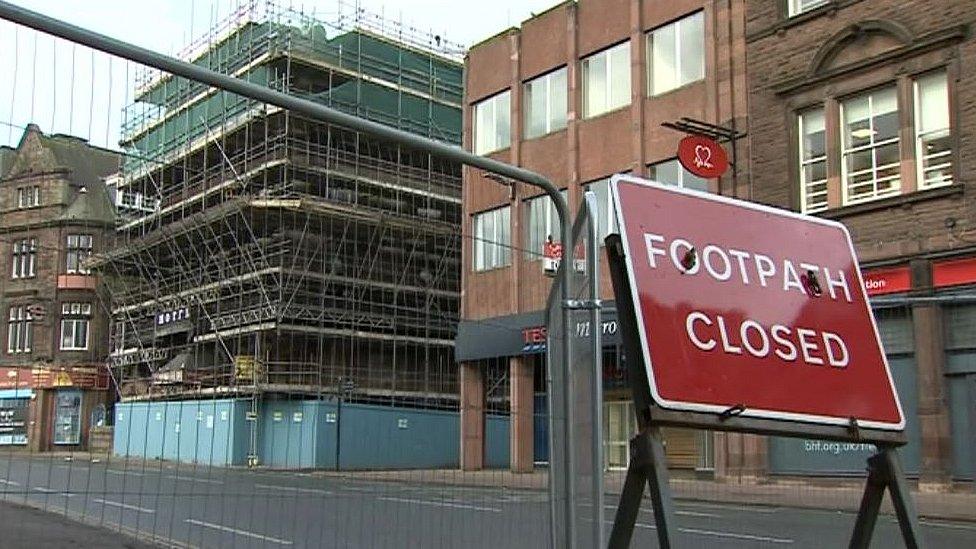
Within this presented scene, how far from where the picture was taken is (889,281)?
21.3 meters

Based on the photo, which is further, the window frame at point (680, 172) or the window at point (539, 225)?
the window frame at point (680, 172)

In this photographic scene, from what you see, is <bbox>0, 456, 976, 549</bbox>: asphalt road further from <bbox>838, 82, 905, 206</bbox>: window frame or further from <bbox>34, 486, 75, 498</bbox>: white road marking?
<bbox>838, 82, 905, 206</bbox>: window frame

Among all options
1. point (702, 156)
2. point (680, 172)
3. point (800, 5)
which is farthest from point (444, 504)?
point (680, 172)

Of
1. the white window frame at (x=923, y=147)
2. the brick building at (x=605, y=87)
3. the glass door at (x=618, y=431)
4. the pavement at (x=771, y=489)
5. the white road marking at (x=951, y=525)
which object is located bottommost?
the white road marking at (x=951, y=525)

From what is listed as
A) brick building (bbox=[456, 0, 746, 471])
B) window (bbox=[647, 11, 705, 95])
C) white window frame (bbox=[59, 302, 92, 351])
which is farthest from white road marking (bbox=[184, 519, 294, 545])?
window (bbox=[647, 11, 705, 95])

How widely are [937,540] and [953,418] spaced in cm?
727

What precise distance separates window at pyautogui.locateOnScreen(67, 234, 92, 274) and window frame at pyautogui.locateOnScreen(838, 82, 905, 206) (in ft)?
64.1

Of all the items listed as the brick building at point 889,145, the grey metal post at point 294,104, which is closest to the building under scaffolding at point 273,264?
the grey metal post at point 294,104

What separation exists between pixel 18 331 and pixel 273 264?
4.56ft

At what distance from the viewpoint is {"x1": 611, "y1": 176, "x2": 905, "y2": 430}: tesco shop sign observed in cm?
394

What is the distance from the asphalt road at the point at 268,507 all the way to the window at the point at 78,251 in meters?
0.92

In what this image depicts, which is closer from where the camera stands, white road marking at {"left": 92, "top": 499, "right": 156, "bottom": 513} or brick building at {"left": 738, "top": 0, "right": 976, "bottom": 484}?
white road marking at {"left": 92, "top": 499, "right": 156, "bottom": 513}

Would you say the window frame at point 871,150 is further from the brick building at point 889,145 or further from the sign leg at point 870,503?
the sign leg at point 870,503

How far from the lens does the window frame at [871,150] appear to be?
2152cm
